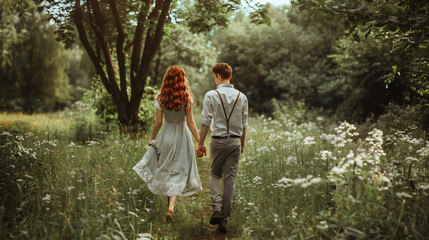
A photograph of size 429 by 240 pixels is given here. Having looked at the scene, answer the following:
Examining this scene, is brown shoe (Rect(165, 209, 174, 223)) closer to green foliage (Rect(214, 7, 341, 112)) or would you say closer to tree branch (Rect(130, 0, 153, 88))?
tree branch (Rect(130, 0, 153, 88))

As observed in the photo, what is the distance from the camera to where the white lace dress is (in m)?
4.93

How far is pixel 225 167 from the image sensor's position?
4730mm

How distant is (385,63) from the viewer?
1198cm

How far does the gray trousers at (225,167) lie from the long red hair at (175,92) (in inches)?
29.4

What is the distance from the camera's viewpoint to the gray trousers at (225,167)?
15.2ft

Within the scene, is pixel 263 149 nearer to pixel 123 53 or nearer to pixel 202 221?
pixel 202 221

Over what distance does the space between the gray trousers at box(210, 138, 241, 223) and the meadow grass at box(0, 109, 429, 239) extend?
29 centimetres

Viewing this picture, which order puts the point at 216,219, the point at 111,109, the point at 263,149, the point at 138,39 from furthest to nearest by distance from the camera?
the point at 111,109
the point at 138,39
the point at 263,149
the point at 216,219

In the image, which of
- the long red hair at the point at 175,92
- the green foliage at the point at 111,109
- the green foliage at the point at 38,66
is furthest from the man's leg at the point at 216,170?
the green foliage at the point at 38,66

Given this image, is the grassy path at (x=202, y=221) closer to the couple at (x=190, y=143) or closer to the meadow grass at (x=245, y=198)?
the meadow grass at (x=245, y=198)

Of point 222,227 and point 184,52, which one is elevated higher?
point 184,52

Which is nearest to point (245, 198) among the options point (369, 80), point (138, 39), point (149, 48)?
point (149, 48)

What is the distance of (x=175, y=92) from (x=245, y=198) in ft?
6.78

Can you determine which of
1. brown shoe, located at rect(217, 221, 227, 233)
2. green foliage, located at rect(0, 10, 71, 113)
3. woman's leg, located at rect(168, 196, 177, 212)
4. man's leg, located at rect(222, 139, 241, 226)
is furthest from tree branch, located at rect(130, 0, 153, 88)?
green foliage, located at rect(0, 10, 71, 113)
